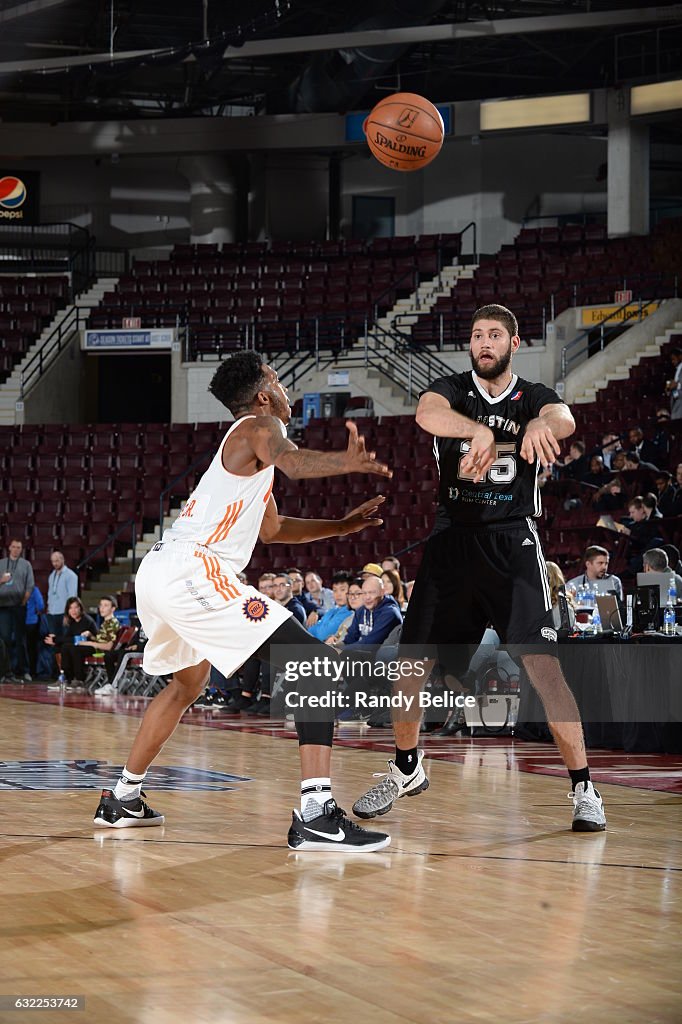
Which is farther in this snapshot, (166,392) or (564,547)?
(166,392)

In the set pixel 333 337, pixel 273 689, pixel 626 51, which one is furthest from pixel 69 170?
pixel 273 689

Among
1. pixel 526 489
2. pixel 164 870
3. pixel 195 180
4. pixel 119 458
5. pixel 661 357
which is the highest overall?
pixel 195 180

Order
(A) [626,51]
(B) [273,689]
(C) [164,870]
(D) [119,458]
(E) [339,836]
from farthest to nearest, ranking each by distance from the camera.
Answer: (A) [626,51], (D) [119,458], (B) [273,689], (E) [339,836], (C) [164,870]

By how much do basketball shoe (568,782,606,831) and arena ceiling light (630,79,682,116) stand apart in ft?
69.3

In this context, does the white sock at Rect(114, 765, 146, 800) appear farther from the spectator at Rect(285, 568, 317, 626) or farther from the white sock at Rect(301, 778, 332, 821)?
the spectator at Rect(285, 568, 317, 626)

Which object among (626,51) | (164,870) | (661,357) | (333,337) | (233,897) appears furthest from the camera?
(626,51)

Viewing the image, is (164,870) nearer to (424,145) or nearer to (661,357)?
(424,145)

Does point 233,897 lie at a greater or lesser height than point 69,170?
lesser

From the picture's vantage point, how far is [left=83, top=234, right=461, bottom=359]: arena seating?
24156 millimetres

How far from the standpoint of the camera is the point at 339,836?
4355 mm

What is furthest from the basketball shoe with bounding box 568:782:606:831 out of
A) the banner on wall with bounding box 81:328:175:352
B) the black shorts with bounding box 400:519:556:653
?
the banner on wall with bounding box 81:328:175:352

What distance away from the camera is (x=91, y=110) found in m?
28.6

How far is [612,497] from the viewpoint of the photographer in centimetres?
1354

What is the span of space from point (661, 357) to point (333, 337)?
6.45 meters
